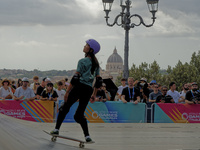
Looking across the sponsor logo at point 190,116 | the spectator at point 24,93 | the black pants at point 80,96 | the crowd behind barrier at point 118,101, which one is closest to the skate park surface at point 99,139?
the black pants at point 80,96

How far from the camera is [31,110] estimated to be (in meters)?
13.0

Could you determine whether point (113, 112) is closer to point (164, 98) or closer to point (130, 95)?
point (130, 95)

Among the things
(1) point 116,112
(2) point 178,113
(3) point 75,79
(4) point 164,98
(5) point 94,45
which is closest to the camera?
(3) point 75,79

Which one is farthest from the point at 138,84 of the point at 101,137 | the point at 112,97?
the point at 101,137

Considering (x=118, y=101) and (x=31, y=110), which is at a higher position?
(x=118, y=101)

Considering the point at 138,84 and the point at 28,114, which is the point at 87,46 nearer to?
the point at 28,114

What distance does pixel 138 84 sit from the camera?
1482 centimetres

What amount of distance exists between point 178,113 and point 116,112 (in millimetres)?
2012

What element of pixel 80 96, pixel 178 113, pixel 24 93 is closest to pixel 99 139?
pixel 80 96

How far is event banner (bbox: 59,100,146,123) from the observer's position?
43.2ft

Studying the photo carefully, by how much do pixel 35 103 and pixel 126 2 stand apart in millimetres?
7256

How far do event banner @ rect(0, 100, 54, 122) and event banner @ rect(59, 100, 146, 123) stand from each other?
3.99 ft

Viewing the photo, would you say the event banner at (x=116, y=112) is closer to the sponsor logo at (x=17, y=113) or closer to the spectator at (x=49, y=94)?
the spectator at (x=49, y=94)

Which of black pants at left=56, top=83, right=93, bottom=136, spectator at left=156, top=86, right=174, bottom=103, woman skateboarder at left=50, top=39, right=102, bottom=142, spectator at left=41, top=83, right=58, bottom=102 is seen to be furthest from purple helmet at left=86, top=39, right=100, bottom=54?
spectator at left=156, top=86, right=174, bottom=103
